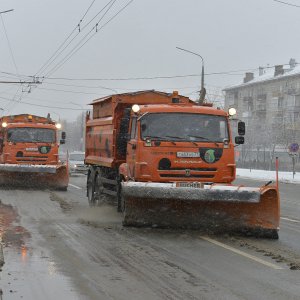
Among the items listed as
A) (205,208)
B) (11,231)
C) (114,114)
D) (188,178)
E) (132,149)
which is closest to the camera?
(11,231)

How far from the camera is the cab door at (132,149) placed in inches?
438

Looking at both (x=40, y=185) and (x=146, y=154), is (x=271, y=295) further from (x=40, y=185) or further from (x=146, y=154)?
(x=40, y=185)

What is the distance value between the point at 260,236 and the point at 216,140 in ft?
6.75

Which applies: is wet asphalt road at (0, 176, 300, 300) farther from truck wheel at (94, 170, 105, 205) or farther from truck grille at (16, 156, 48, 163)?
truck grille at (16, 156, 48, 163)

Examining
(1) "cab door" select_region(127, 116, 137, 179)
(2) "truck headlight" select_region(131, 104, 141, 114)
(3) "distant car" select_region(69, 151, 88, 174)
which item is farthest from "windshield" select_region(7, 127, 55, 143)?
(3) "distant car" select_region(69, 151, 88, 174)

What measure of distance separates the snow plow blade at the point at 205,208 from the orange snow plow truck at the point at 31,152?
10.6 meters

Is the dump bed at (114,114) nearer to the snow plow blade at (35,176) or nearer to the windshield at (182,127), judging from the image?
the windshield at (182,127)

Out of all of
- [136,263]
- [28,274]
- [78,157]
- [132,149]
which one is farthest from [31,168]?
[78,157]

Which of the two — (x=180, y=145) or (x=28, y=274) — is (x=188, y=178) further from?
(x=28, y=274)

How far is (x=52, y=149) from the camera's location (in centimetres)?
2202

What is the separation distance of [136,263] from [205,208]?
3.19 m

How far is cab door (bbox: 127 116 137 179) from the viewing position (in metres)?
11.1

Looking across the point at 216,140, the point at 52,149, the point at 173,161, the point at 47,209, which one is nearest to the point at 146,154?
the point at 173,161

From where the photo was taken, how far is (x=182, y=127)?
36.5ft
